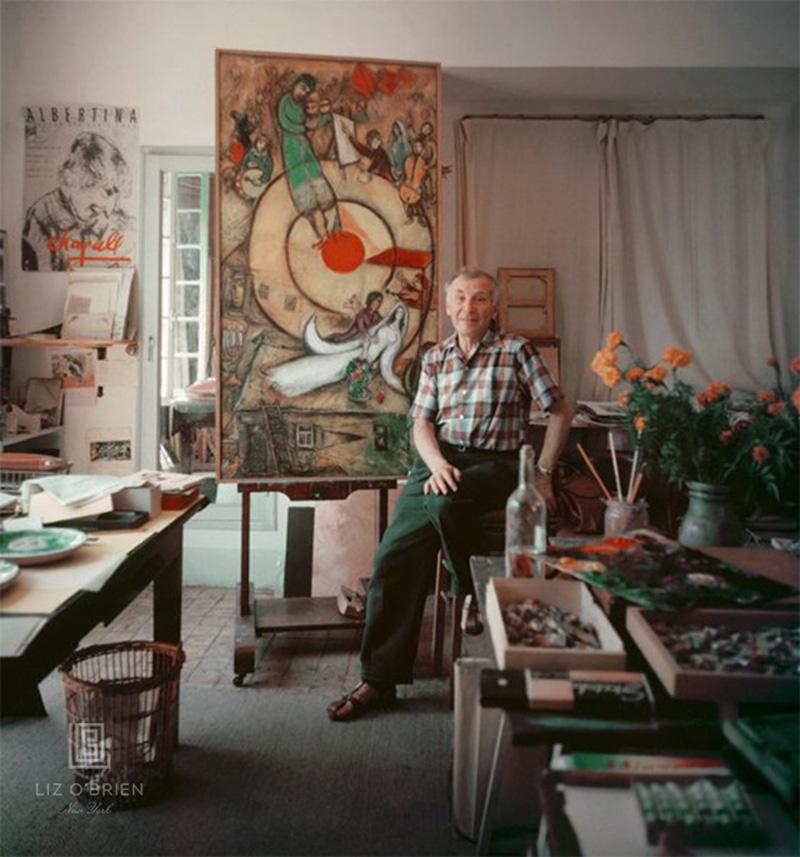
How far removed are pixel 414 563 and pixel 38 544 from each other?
47.8 inches

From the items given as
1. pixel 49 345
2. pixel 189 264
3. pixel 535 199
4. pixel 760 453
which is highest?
pixel 535 199

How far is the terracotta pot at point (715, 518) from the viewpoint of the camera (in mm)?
1644

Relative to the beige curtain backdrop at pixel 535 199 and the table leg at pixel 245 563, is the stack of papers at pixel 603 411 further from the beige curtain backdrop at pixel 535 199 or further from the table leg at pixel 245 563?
the table leg at pixel 245 563

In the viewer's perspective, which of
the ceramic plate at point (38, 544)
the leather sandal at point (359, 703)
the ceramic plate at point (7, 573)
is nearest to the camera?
the ceramic plate at point (7, 573)

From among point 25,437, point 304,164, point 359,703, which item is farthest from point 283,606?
point 304,164

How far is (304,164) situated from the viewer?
104 inches

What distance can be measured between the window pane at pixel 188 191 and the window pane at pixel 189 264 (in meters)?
0.20

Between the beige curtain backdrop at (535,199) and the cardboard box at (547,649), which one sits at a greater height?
the beige curtain backdrop at (535,199)

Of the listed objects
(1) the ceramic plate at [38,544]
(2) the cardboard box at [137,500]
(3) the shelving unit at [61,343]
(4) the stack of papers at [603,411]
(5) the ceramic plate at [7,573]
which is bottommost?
(5) the ceramic plate at [7,573]

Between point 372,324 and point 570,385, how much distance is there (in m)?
1.24

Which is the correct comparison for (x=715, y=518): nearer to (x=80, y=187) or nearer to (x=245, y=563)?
(x=245, y=563)

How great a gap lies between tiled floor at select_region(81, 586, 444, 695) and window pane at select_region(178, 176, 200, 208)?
6.00 ft

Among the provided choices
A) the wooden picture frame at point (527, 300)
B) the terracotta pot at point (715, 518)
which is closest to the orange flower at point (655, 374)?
the terracotta pot at point (715, 518)

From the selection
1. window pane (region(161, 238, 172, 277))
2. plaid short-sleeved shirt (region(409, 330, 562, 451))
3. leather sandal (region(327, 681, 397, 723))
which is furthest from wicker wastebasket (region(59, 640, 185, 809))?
window pane (region(161, 238, 172, 277))
